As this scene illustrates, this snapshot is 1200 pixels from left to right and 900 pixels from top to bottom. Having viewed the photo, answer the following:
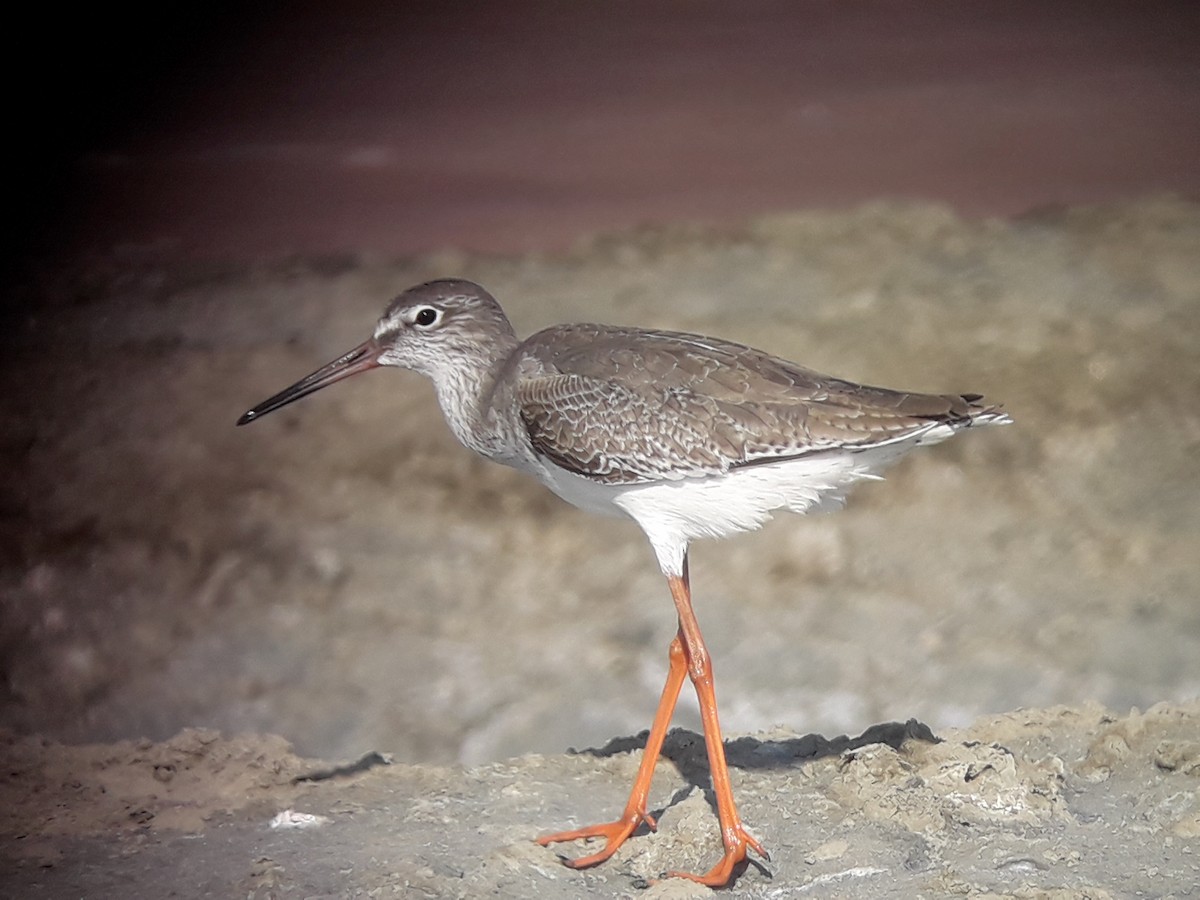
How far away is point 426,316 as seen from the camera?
3.66 metres

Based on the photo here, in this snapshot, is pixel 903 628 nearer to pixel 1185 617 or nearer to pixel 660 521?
pixel 1185 617

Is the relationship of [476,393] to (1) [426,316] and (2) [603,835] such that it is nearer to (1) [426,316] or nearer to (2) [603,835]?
(1) [426,316]

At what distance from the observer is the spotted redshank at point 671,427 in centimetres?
326

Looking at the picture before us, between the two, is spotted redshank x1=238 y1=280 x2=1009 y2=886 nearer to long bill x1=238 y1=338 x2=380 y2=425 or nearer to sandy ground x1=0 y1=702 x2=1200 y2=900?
long bill x1=238 y1=338 x2=380 y2=425

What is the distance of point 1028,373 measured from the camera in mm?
5371

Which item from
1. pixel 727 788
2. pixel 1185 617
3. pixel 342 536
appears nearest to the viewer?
pixel 727 788

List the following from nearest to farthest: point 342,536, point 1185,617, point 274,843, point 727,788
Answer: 1. point 727,788
2. point 274,843
3. point 1185,617
4. point 342,536

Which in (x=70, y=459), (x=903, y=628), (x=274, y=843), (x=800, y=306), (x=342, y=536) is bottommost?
(x=274, y=843)

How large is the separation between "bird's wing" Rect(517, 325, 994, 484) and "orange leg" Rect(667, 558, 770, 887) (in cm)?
38

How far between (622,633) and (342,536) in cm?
126

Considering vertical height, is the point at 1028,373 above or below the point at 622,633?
above

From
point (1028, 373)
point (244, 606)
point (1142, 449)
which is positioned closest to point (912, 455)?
point (1028, 373)

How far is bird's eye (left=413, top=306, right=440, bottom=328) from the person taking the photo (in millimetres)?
3652

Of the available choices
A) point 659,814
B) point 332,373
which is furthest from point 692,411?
point 659,814
